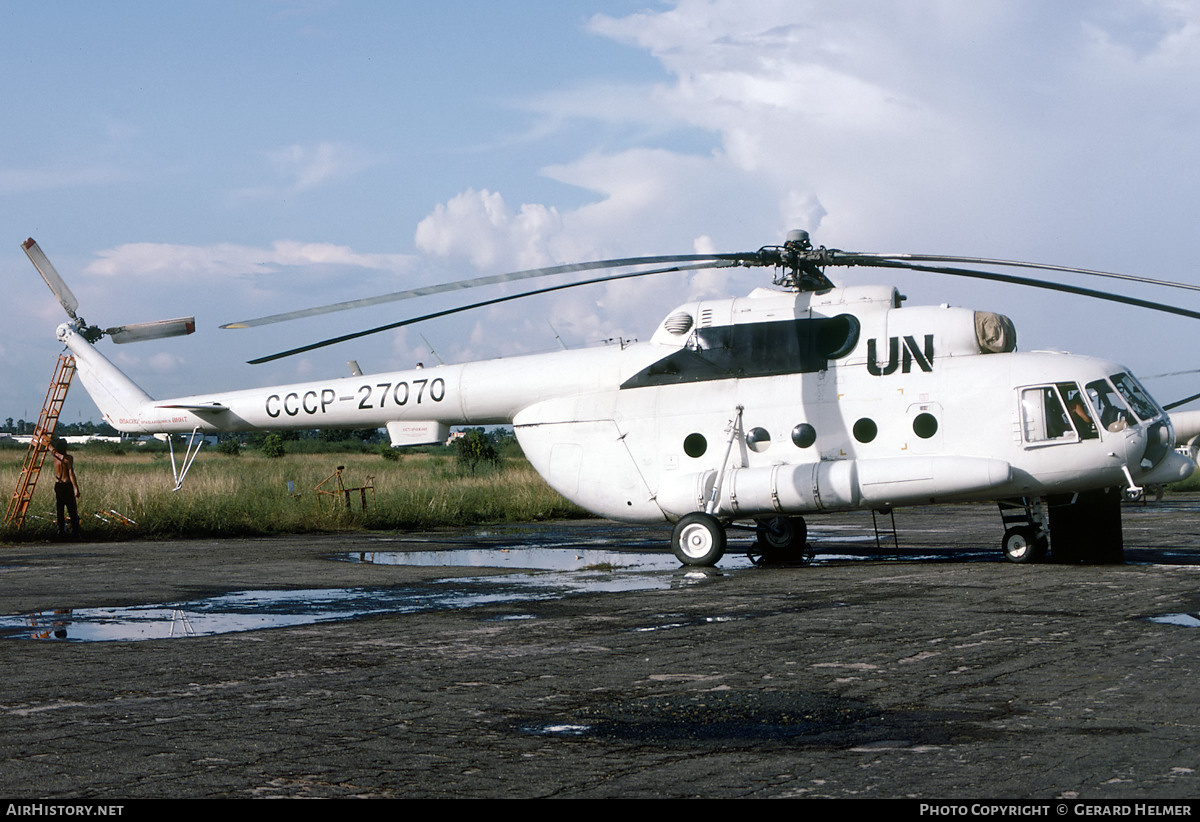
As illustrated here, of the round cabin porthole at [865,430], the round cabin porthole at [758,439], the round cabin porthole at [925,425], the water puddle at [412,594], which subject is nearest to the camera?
the water puddle at [412,594]

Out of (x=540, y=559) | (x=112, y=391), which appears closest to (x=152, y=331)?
(x=112, y=391)

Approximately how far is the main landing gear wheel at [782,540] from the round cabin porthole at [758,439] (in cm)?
133

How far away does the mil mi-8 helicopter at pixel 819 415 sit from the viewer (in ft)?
47.2

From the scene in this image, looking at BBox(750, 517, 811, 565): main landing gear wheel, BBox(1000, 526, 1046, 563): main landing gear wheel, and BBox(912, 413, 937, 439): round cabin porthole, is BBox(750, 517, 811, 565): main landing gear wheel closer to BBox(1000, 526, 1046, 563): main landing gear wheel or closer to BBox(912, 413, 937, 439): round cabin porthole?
BBox(912, 413, 937, 439): round cabin porthole

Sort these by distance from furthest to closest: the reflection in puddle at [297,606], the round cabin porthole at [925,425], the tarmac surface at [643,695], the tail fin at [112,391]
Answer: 1. the tail fin at [112,391]
2. the round cabin porthole at [925,425]
3. the reflection in puddle at [297,606]
4. the tarmac surface at [643,695]

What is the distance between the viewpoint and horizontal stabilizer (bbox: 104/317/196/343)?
2169cm

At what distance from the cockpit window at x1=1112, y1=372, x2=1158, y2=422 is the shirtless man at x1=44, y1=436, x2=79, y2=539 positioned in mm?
18516

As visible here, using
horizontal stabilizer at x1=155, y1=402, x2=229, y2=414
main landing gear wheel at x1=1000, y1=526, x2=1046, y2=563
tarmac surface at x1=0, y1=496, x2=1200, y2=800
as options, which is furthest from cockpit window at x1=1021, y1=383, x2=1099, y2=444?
horizontal stabilizer at x1=155, y1=402, x2=229, y2=414

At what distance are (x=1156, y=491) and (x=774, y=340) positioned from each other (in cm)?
539

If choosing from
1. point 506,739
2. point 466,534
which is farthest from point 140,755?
point 466,534

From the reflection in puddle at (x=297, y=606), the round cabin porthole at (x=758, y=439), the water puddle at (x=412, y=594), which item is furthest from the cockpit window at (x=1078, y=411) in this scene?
the reflection in puddle at (x=297, y=606)

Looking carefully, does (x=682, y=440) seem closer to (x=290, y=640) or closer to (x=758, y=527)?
(x=758, y=527)

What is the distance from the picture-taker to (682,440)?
16.2 meters

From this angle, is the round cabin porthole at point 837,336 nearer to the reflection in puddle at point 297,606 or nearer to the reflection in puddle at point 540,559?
the reflection in puddle at point 540,559
